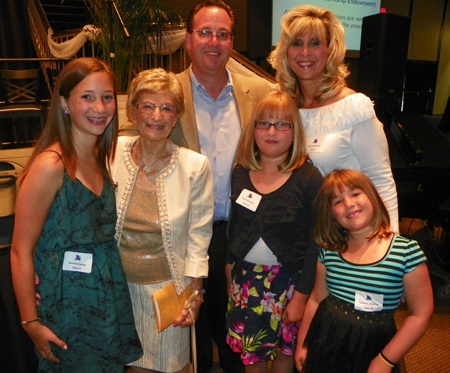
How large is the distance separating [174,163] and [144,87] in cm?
32

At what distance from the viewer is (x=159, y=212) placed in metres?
1.59

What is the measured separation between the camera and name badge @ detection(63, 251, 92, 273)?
1426mm

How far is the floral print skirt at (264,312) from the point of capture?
1.72 metres

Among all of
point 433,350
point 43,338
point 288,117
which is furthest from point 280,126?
point 433,350

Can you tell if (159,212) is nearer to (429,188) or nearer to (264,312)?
(264,312)

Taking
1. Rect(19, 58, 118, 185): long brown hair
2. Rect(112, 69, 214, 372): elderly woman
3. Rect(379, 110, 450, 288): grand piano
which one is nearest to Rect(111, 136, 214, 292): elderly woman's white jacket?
Rect(112, 69, 214, 372): elderly woman

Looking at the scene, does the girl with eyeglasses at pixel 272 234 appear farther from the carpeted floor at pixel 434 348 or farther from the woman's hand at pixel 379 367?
the carpeted floor at pixel 434 348

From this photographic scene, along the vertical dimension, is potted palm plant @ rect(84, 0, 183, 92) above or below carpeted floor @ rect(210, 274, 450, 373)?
above

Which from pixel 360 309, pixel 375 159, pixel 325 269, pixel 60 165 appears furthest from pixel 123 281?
pixel 375 159

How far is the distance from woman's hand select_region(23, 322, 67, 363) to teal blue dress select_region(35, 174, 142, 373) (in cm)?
2

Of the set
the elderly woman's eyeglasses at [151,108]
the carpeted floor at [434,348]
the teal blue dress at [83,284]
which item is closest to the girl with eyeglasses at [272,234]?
the elderly woman's eyeglasses at [151,108]

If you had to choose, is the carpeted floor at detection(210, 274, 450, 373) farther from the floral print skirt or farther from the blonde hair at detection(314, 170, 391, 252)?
the blonde hair at detection(314, 170, 391, 252)

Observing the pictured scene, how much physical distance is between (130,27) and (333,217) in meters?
4.66

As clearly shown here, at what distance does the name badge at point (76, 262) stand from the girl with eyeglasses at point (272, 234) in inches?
24.5
